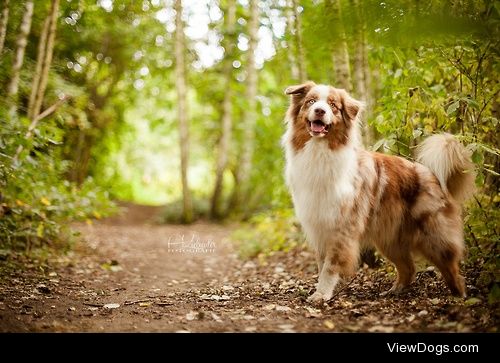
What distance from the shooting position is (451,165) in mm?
4203

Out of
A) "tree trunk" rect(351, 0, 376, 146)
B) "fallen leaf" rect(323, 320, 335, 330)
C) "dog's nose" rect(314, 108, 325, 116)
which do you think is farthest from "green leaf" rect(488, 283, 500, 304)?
"tree trunk" rect(351, 0, 376, 146)

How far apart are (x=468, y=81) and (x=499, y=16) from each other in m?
1.33

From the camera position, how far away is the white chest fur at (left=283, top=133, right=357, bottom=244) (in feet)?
13.7

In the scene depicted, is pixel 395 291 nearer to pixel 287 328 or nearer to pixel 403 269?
pixel 403 269

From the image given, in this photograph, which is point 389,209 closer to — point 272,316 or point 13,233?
point 272,316

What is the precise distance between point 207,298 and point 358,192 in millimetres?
1809

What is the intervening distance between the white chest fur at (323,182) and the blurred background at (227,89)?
2.09 feet

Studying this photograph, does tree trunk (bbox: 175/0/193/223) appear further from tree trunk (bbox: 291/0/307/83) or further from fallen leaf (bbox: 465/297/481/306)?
fallen leaf (bbox: 465/297/481/306)

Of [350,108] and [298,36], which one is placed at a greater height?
[298,36]

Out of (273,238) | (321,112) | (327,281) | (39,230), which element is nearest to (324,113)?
(321,112)

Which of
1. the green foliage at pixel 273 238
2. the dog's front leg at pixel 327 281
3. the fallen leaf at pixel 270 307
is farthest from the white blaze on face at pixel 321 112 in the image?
the green foliage at pixel 273 238

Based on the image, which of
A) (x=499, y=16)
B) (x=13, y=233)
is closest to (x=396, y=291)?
(x=499, y=16)

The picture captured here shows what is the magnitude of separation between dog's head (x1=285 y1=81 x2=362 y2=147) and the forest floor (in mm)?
1532

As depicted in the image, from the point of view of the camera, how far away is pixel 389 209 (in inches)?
170
